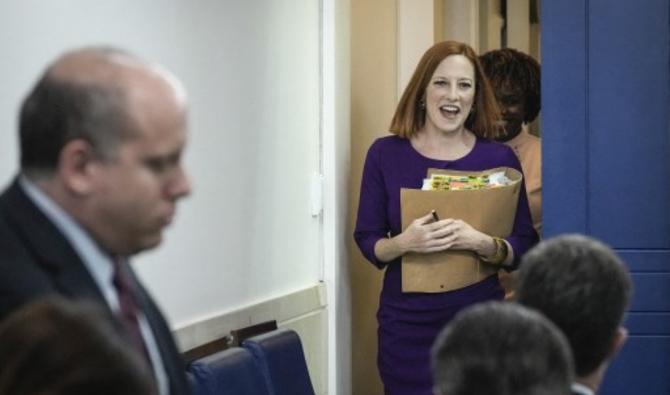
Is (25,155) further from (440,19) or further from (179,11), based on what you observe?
(440,19)

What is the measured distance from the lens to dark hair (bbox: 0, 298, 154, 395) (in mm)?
1262

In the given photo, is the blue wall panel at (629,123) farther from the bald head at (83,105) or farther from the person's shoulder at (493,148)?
the bald head at (83,105)

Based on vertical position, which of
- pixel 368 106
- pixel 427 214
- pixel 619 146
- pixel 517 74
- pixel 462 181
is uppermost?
pixel 517 74

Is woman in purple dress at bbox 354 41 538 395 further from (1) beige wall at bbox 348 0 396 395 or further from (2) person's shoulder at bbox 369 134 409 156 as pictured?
(1) beige wall at bbox 348 0 396 395

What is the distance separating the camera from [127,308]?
1.89 metres

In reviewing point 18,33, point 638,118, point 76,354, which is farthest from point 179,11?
point 76,354

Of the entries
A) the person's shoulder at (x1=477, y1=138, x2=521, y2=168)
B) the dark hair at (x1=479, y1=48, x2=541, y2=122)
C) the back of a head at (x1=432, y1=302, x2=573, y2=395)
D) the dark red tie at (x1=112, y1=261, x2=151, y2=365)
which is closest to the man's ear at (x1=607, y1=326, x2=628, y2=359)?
the back of a head at (x1=432, y1=302, x2=573, y2=395)

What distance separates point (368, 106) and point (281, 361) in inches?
81.6

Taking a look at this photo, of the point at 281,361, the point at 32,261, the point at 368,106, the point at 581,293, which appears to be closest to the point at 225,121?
the point at 281,361

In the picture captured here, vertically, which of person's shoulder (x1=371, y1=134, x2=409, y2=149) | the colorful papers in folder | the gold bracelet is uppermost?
person's shoulder (x1=371, y1=134, x2=409, y2=149)

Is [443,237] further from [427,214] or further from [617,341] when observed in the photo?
[617,341]

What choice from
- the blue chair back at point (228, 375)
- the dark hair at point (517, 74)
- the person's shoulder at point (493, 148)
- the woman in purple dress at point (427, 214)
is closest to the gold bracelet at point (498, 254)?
the woman in purple dress at point (427, 214)

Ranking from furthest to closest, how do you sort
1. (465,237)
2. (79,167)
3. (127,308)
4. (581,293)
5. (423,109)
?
(423,109) < (465,237) < (581,293) < (127,308) < (79,167)

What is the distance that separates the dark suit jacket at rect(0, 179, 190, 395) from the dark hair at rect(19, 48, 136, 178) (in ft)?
0.22
